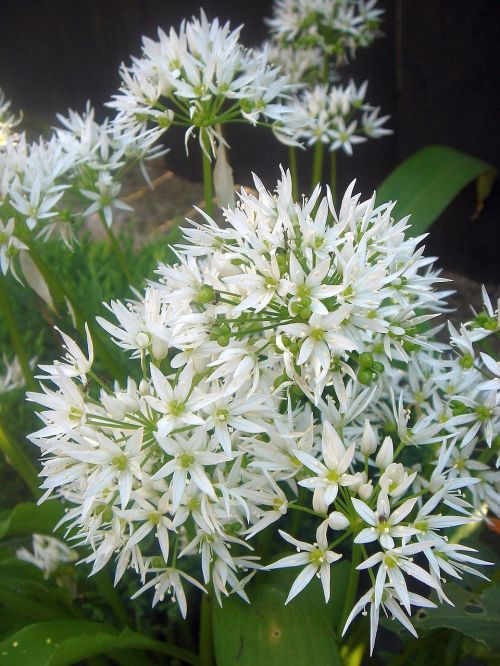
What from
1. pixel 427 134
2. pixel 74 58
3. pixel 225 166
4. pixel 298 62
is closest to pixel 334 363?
pixel 225 166

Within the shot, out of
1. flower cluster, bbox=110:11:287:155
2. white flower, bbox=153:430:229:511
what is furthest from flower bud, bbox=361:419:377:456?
flower cluster, bbox=110:11:287:155

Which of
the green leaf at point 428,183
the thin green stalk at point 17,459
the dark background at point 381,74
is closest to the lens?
the thin green stalk at point 17,459

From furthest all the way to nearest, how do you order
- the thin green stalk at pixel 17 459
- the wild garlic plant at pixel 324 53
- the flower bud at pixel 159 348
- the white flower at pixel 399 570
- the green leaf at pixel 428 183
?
the wild garlic plant at pixel 324 53, the green leaf at pixel 428 183, the thin green stalk at pixel 17 459, the flower bud at pixel 159 348, the white flower at pixel 399 570

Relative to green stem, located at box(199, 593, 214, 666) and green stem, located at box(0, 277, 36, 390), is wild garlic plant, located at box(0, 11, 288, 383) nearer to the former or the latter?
green stem, located at box(0, 277, 36, 390)

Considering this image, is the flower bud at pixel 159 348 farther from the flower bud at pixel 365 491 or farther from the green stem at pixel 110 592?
the green stem at pixel 110 592

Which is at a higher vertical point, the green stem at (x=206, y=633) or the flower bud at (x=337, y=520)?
the flower bud at (x=337, y=520)

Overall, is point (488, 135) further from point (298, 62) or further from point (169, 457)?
point (169, 457)

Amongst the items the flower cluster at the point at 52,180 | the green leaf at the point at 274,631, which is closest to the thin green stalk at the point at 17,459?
the flower cluster at the point at 52,180
